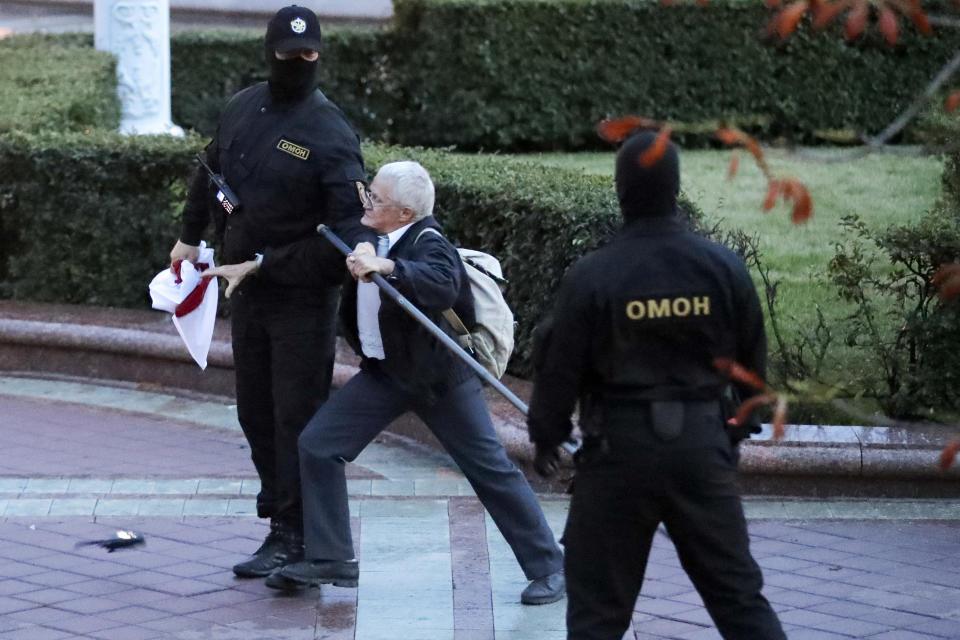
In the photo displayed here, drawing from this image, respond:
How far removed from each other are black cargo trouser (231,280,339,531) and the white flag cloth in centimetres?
25

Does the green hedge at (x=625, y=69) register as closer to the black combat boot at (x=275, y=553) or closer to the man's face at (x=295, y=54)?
the man's face at (x=295, y=54)

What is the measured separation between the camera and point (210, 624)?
5082mm

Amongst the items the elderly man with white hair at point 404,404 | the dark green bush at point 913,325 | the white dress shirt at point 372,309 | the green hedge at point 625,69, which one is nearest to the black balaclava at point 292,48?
the elderly man with white hair at point 404,404

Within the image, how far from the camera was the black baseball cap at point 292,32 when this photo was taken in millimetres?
5117

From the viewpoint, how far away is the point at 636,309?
12.0 ft

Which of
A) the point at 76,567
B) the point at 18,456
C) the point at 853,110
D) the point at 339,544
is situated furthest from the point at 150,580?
the point at 853,110

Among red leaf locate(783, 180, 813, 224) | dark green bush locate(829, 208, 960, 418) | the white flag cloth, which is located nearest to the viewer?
red leaf locate(783, 180, 813, 224)

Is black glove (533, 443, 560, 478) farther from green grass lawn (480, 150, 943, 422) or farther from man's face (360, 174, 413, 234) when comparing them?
green grass lawn (480, 150, 943, 422)

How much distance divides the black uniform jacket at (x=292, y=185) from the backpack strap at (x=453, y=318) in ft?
0.61

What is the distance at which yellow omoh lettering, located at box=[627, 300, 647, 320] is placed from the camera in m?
3.64

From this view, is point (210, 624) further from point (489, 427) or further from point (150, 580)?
point (489, 427)

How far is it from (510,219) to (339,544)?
284 centimetres

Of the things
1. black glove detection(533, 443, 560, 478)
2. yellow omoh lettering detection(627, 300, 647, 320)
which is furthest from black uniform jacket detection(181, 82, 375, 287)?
yellow omoh lettering detection(627, 300, 647, 320)

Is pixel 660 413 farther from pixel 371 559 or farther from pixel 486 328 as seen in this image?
pixel 371 559
